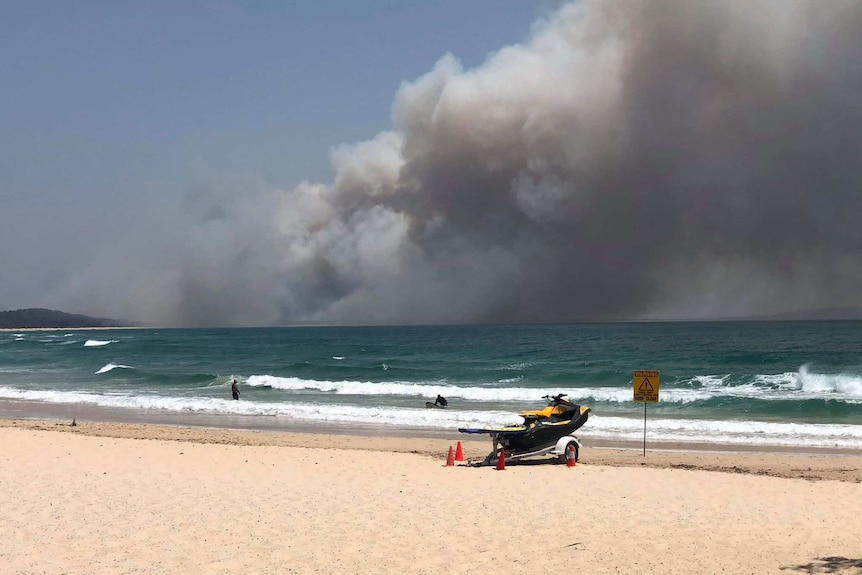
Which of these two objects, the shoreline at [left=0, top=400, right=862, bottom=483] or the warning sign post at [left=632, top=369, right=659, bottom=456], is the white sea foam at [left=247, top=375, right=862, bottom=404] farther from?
the warning sign post at [left=632, top=369, right=659, bottom=456]

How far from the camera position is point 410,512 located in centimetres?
1153

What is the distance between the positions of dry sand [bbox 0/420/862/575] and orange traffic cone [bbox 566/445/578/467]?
0.42 m

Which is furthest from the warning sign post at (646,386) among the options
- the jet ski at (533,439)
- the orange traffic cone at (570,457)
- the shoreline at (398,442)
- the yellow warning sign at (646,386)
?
the orange traffic cone at (570,457)

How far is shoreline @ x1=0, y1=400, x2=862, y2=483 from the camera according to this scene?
1677 cm

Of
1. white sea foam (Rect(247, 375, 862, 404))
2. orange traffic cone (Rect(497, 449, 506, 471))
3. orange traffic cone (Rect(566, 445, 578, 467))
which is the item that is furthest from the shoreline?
white sea foam (Rect(247, 375, 862, 404))

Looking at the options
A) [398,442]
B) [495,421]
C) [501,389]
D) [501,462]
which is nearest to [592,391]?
[501,389]

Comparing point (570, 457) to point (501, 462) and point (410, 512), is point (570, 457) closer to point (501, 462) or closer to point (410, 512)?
point (501, 462)

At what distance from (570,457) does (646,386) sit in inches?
112

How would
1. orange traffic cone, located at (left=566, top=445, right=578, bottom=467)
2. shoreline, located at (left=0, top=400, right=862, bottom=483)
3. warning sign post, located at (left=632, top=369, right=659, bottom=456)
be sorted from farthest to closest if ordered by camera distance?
warning sign post, located at (left=632, top=369, right=659, bottom=456), shoreline, located at (left=0, top=400, right=862, bottom=483), orange traffic cone, located at (left=566, top=445, right=578, bottom=467)

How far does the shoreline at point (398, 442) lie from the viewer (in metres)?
16.8

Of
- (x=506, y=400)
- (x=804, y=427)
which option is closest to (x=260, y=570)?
(x=804, y=427)

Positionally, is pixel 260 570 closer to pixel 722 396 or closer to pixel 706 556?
pixel 706 556

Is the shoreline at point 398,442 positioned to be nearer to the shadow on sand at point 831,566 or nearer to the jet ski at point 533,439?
the jet ski at point 533,439

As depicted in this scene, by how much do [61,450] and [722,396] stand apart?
26.7 metres
